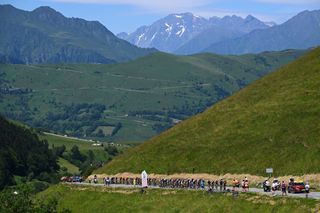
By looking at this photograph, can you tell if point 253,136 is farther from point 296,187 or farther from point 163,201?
point 296,187

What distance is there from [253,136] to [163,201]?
26131mm

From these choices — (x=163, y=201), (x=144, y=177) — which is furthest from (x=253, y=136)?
(x=163, y=201)

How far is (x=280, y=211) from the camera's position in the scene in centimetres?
5919

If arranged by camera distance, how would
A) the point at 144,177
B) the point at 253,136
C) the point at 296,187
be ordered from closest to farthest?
the point at 296,187
the point at 144,177
the point at 253,136

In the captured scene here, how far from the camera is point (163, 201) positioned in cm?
7819

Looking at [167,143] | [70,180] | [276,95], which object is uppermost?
[276,95]

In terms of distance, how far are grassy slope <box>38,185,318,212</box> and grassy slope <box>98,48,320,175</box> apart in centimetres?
1308

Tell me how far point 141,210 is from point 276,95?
45.9 metres

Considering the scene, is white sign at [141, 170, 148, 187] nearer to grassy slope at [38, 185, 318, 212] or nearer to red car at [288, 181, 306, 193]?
grassy slope at [38, 185, 318, 212]

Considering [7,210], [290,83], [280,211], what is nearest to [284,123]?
[290,83]

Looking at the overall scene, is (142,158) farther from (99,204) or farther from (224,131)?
(99,204)

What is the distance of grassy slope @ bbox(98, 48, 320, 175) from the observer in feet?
290

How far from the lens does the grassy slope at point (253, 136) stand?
3478 inches

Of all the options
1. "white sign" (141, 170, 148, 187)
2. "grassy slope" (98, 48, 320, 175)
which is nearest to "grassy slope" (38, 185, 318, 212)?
"white sign" (141, 170, 148, 187)
